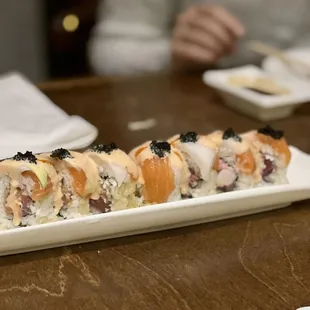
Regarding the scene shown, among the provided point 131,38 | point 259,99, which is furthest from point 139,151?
point 131,38

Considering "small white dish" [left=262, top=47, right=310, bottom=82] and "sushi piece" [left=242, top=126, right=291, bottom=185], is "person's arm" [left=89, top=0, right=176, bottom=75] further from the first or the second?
"sushi piece" [left=242, top=126, right=291, bottom=185]

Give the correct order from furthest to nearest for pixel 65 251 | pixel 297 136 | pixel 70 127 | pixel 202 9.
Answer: pixel 202 9 < pixel 297 136 < pixel 70 127 < pixel 65 251

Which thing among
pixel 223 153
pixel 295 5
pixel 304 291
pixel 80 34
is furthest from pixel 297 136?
pixel 80 34

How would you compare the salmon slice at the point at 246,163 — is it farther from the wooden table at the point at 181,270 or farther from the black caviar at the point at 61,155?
the black caviar at the point at 61,155

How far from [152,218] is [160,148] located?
107 millimetres

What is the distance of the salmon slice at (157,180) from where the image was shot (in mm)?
827

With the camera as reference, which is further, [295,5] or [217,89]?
[295,5]

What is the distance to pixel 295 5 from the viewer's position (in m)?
1.89

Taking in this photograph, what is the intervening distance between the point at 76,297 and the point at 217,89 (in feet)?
2.48

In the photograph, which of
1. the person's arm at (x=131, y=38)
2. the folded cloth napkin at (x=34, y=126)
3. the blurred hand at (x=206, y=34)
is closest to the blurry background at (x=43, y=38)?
the person's arm at (x=131, y=38)

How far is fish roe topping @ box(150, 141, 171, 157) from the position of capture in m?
0.85

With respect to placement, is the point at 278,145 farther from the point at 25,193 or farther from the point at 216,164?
the point at 25,193

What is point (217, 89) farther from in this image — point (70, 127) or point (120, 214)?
point (120, 214)

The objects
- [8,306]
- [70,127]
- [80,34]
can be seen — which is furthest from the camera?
[80,34]
